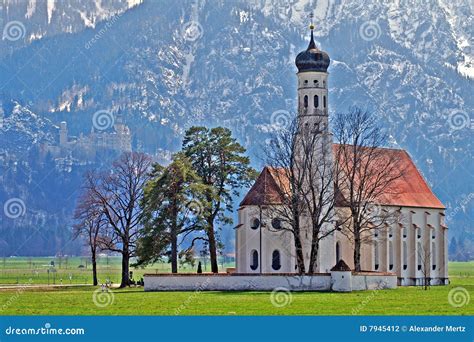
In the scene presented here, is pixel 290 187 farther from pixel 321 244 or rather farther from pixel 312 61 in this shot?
pixel 312 61

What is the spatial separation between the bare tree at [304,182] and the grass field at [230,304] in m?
8.64

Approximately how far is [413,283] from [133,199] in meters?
25.6

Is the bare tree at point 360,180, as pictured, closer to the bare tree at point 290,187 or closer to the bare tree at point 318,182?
the bare tree at point 318,182

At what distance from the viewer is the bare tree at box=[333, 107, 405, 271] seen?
87.9 metres

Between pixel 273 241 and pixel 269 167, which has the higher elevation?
pixel 269 167

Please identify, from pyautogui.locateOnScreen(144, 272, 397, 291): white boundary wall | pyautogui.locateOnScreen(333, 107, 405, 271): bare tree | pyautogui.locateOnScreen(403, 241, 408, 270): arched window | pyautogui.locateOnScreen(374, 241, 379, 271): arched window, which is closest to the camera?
pyautogui.locateOnScreen(144, 272, 397, 291): white boundary wall

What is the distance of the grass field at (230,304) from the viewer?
5481cm

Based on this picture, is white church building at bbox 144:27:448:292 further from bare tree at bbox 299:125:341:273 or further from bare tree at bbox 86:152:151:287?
bare tree at bbox 86:152:151:287

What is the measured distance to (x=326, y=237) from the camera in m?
90.8

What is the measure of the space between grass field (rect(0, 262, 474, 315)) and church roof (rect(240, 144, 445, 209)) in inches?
604

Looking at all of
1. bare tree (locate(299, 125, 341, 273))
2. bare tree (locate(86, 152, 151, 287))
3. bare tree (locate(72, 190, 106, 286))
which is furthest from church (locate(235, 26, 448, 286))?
bare tree (locate(72, 190, 106, 286))

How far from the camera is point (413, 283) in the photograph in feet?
326
